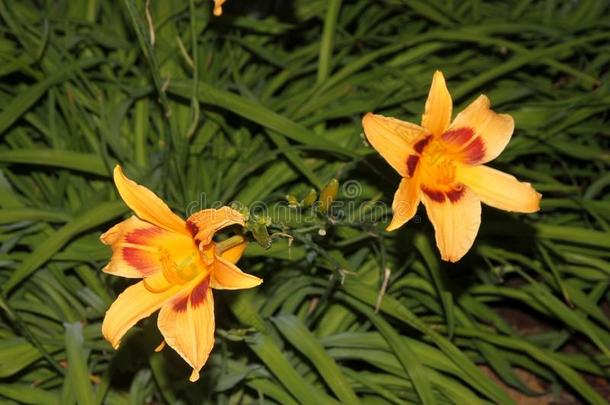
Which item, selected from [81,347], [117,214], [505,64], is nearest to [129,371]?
[81,347]

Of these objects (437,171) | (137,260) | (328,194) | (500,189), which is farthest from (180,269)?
(500,189)

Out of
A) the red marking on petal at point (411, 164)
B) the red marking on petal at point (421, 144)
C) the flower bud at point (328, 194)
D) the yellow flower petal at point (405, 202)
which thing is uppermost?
the red marking on petal at point (421, 144)

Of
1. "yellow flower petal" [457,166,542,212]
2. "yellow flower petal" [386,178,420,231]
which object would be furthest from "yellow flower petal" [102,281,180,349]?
"yellow flower petal" [457,166,542,212]

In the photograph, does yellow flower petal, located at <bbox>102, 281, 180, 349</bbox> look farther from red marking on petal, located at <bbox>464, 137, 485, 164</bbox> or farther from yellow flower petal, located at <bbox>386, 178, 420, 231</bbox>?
red marking on petal, located at <bbox>464, 137, 485, 164</bbox>

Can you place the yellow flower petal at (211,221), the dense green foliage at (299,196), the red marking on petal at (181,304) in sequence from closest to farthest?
the yellow flower petal at (211,221)
the red marking on petal at (181,304)
the dense green foliage at (299,196)

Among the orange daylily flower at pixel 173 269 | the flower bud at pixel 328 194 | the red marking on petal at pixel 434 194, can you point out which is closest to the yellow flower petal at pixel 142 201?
the orange daylily flower at pixel 173 269

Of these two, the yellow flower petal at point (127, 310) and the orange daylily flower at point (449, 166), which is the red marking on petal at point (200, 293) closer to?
the yellow flower petal at point (127, 310)
